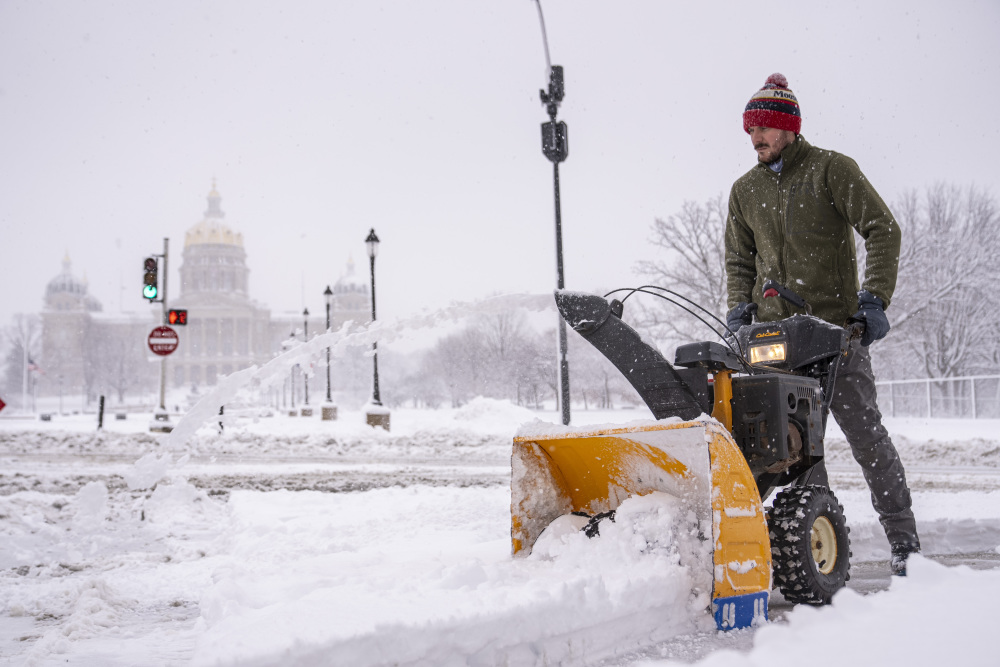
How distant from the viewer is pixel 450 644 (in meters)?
2.04

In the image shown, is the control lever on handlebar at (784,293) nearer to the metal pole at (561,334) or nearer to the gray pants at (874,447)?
the gray pants at (874,447)

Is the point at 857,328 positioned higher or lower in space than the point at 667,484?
higher

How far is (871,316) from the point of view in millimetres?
3316

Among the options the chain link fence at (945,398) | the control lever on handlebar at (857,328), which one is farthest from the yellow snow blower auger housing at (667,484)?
the chain link fence at (945,398)

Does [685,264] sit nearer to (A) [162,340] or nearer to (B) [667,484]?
(A) [162,340]

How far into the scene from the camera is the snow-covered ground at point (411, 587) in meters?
1.98

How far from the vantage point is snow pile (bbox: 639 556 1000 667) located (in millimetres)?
1830

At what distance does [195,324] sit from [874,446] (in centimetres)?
11262

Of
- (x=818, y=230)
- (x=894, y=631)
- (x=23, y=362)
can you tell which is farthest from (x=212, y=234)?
(x=894, y=631)

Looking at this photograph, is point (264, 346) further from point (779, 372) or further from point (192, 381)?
point (779, 372)

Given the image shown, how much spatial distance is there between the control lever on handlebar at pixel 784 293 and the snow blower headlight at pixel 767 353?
1.01ft

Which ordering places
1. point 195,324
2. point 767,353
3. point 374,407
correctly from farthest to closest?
1. point 195,324
2. point 374,407
3. point 767,353

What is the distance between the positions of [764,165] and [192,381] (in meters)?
112

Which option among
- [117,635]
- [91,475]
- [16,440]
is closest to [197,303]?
[16,440]
